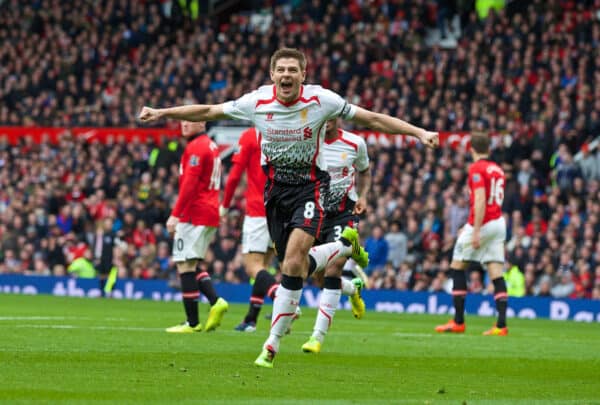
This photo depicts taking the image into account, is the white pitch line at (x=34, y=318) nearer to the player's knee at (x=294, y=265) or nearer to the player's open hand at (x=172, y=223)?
the player's open hand at (x=172, y=223)

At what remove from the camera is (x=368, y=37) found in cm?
3130

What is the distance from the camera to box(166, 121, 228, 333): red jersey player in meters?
13.2

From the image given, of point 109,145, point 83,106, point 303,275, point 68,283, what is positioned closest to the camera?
point 303,275

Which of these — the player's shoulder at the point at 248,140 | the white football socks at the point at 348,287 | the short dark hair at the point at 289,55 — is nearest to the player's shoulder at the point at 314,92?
the short dark hair at the point at 289,55

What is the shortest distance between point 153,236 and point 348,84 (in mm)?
6183

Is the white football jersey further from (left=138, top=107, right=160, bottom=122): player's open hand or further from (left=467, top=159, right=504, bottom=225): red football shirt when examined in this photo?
(left=138, top=107, right=160, bottom=122): player's open hand

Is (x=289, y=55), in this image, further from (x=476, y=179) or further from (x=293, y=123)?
(x=476, y=179)

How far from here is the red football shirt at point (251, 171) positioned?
45.2 feet

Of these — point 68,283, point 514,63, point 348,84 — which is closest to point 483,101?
point 514,63

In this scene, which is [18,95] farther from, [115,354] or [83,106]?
[115,354]

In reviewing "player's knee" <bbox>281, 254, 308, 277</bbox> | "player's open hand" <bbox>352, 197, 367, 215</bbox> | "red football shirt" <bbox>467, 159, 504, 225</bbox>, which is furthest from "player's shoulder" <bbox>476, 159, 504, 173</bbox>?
"player's knee" <bbox>281, 254, 308, 277</bbox>

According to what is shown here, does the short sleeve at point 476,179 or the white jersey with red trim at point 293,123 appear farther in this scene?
the short sleeve at point 476,179

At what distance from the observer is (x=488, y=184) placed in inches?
590

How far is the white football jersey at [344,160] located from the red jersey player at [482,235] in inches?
102
